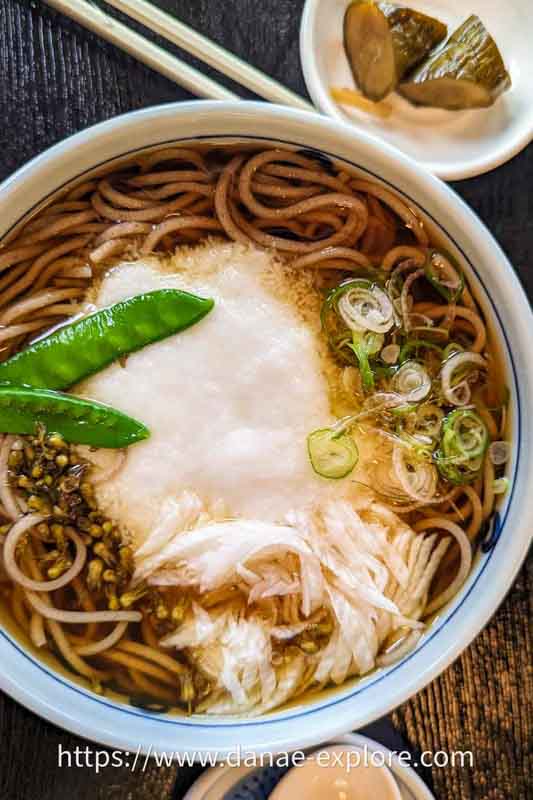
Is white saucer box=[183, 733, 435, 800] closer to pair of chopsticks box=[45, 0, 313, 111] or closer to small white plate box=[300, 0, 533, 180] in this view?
small white plate box=[300, 0, 533, 180]

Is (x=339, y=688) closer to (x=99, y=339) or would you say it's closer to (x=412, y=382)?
(x=412, y=382)

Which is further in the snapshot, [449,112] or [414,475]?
[449,112]

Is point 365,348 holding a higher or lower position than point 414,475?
higher

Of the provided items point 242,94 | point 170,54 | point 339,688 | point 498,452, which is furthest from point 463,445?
point 170,54

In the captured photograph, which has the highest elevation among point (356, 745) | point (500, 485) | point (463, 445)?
point (463, 445)

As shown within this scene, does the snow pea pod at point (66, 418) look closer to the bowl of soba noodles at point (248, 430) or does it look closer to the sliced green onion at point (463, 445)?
the bowl of soba noodles at point (248, 430)

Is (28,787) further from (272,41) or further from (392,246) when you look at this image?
(272,41)

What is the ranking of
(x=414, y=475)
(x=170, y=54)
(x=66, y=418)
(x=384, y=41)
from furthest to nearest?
(x=384, y=41), (x=170, y=54), (x=414, y=475), (x=66, y=418)
